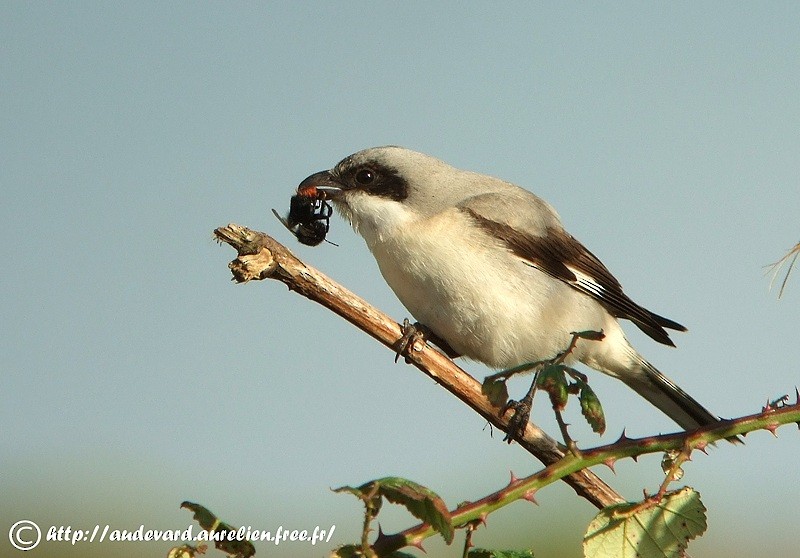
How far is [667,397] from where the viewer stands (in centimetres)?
498

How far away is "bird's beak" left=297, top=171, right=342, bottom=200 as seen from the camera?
16.0ft

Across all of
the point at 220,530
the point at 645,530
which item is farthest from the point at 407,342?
the point at 220,530

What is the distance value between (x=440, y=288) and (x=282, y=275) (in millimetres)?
1518

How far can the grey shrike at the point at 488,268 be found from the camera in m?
4.37

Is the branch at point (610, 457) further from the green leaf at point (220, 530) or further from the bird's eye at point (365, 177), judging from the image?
the bird's eye at point (365, 177)

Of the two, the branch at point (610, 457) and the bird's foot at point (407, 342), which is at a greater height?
the bird's foot at point (407, 342)

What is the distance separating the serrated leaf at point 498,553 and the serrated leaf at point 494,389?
0.25 metres

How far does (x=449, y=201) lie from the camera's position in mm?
4754

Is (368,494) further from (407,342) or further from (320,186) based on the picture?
(320,186)

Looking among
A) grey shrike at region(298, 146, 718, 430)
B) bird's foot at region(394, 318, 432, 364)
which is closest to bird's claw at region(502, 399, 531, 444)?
bird's foot at region(394, 318, 432, 364)

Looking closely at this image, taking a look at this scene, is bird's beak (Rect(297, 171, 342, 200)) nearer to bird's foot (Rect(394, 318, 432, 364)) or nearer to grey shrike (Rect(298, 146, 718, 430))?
grey shrike (Rect(298, 146, 718, 430))

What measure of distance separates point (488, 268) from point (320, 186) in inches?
43.8

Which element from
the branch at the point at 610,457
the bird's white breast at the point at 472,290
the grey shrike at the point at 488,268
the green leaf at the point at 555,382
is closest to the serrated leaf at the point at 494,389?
the green leaf at the point at 555,382

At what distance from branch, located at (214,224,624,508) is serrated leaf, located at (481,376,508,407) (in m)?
1.10
